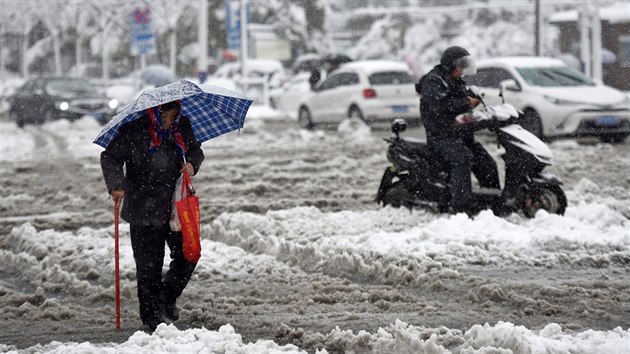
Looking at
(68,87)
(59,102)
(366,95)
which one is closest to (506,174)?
(366,95)

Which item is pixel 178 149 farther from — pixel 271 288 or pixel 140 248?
pixel 271 288

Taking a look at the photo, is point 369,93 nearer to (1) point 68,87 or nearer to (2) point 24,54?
(1) point 68,87

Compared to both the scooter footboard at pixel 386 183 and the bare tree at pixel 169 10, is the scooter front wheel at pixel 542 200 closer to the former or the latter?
the scooter footboard at pixel 386 183

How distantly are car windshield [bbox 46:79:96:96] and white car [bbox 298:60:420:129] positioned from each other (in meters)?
7.90

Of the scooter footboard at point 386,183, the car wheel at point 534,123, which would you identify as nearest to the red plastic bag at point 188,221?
the scooter footboard at point 386,183

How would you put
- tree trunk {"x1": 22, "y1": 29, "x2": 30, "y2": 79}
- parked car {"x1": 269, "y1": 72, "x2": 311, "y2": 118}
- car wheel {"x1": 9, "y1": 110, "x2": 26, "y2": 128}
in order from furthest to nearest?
tree trunk {"x1": 22, "y1": 29, "x2": 30, "y2": 79} → parked car {"x1": 269, "y1": 72, "x2": 311, "y2": 118} → car wheel {"x1": 9, "y1": 110, "x2": 26, "y2": 128}

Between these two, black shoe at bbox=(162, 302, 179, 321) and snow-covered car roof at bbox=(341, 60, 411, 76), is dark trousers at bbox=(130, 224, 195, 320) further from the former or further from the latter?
snow-covered car roof at bbox=(341, 60, 411, 76)

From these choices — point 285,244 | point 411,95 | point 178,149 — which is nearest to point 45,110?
point 411,95

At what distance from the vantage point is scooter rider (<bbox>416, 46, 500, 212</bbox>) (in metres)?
10.2

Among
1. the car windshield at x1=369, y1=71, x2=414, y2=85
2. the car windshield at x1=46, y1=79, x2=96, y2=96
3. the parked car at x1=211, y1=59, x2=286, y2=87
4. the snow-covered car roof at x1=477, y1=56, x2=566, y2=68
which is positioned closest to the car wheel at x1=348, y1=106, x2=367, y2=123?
the car windshield at x1=369, y1=71, x2=414, y2=85

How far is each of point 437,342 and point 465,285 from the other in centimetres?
181

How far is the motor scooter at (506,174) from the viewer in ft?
33.9

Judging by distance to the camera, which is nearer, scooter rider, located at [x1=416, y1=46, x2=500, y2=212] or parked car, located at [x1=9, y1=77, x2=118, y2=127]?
scooter rider, located at [x1=416, y1=46, x2=500, y2=212]

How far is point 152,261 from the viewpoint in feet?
21.6
